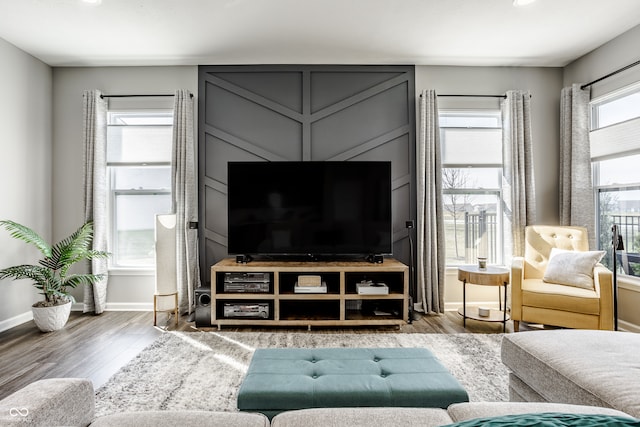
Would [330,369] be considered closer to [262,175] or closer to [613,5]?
[262,175]

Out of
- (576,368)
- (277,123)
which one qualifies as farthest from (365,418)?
(277,123)

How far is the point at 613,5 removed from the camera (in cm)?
273

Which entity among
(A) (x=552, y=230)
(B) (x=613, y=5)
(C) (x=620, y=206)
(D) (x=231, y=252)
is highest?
(B) (x=613, y=5)

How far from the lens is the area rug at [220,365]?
194cm

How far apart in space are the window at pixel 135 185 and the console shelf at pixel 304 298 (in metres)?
1.21

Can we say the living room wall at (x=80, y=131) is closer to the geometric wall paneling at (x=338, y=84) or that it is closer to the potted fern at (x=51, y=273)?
the potted fern at (x=51, y=273)

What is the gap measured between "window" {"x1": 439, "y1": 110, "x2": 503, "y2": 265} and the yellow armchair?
542mm

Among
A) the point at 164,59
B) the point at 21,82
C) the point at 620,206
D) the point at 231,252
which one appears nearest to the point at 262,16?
the point at 164,59

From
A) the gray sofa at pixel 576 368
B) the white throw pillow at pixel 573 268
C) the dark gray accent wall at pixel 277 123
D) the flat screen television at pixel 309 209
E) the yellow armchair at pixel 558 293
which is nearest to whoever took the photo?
the gray sofa at pixel 576 368

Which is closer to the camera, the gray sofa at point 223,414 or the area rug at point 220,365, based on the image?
the gray sofa at point 223,414

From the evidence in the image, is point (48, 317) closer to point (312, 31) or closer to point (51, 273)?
point (51, 273)

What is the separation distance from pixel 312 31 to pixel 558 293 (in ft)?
10.3

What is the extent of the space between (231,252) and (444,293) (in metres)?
2.37

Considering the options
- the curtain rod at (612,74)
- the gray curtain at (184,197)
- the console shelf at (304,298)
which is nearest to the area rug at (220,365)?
the console shelf at (304,298)
